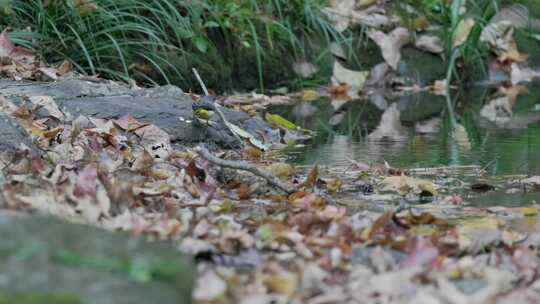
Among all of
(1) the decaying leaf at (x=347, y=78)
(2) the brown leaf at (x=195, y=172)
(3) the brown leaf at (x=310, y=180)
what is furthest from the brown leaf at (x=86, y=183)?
(1) the decaying leaf at (x=347, y=78)

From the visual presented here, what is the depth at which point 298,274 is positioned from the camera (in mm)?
2178

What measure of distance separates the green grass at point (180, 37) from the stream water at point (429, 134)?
27.0 inches

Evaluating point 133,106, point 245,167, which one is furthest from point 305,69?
point 245,167

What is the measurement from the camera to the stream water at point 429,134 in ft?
14.5

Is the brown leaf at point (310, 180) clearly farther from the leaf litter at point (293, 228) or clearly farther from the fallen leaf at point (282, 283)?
the fallen leaf at point (282, 283)

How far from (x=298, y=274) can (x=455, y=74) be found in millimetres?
7677

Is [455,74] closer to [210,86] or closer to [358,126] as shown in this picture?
[210,86]

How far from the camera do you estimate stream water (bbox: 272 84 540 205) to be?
4.43 m

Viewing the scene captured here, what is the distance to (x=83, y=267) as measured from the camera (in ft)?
5.91

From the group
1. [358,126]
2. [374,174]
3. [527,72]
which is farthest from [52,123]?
[527,72]

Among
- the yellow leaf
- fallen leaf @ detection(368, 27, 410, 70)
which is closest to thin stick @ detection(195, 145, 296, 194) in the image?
the yellow leaf

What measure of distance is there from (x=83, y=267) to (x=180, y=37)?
556cm

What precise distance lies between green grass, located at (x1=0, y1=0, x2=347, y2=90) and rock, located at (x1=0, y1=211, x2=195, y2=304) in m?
4.31

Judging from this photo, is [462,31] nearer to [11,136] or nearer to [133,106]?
[133,106]
